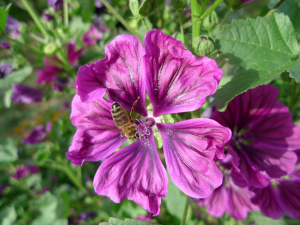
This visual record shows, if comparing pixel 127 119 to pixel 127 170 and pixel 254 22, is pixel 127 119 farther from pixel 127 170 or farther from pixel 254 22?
pixel 254 22

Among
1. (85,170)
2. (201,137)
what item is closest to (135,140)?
(201,137)

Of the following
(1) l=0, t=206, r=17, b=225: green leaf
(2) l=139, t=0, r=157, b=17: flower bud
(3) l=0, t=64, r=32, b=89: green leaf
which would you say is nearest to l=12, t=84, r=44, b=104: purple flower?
(3) l=0, t=64, r=32, b=89: green leaf

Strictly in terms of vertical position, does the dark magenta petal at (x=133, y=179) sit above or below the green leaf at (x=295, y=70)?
below

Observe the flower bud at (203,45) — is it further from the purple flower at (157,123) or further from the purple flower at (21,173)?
the purple flower at (21,173)

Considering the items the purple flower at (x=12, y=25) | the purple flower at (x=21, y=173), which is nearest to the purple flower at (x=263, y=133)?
the purple flower at (x=12, y=25)

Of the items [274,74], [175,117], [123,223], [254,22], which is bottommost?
[123,223]

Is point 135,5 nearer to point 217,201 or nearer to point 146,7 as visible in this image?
point 146,7
